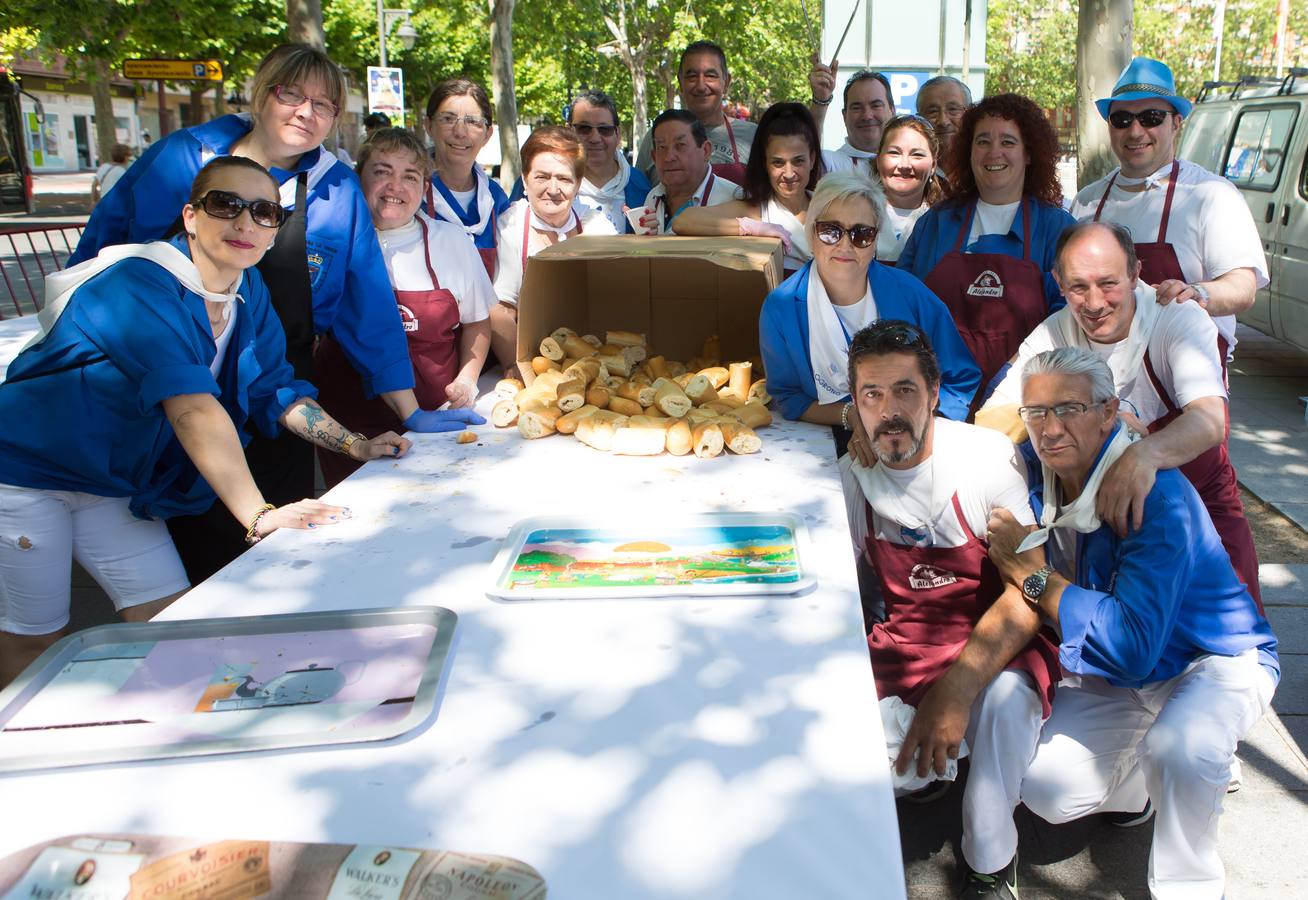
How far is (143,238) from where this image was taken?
3168mm

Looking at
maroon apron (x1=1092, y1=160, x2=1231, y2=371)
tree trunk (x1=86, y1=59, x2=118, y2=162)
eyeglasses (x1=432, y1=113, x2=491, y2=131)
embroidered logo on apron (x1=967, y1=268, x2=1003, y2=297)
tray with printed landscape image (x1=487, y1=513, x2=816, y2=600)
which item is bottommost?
tray with printed landscape image (x1=487, y1=513, x2=816, y2=600)

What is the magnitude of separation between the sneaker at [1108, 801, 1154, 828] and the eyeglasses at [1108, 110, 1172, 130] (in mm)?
2095

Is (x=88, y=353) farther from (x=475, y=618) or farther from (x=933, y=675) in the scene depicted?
(x=933, y=675)

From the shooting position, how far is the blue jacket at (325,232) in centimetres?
316

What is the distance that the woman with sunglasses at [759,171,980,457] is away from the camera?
10.2ft

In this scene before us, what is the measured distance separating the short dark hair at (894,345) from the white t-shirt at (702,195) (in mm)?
1911

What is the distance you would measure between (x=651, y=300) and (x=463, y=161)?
96 centimetres

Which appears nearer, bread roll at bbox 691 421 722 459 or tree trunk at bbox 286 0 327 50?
bread roll at bbox 691 421 722 459

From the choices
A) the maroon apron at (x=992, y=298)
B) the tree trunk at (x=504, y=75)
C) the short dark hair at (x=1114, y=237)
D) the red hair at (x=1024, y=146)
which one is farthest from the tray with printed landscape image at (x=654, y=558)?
the tree trunk at (x=504, y=75)

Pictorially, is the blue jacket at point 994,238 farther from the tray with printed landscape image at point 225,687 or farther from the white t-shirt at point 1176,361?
the tray with printed landscape image at point 225,687

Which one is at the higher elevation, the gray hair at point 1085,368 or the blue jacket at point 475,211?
the blue jacket at point 475,211

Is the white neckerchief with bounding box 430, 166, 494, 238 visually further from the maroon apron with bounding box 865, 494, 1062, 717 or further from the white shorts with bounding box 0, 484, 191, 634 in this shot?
the maroon apron with bounding box 865, 494, 1062, 717

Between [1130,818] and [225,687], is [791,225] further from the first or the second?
[225,687]

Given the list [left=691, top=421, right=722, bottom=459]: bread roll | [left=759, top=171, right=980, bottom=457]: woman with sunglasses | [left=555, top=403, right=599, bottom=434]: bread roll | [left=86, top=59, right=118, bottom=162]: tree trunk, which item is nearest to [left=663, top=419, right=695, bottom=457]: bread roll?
[left=691, top=421, right=722, bottom=459]: bread roll
